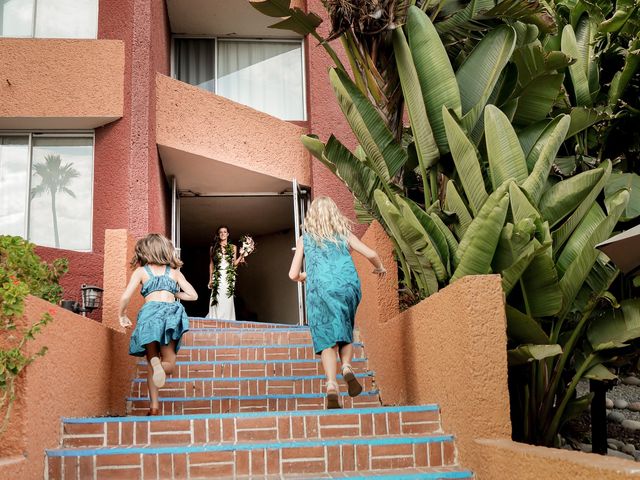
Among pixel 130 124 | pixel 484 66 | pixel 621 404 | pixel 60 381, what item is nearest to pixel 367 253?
pixel 484 66

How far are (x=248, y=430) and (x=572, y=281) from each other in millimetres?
2781

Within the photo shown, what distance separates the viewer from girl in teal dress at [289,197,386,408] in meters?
6.10

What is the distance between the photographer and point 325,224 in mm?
6352

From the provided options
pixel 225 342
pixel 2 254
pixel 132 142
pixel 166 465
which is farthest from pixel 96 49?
pixel 166 465

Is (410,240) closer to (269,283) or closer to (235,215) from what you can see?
(235,215)

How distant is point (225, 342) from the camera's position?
8.95 meters

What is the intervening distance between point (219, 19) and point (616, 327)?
32.9 ft

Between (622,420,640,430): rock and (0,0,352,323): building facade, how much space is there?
219 inches

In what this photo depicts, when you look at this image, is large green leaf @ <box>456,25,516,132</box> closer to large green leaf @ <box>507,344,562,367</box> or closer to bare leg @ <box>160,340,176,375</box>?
large green leaf @ <box>507,344,562,367</box>

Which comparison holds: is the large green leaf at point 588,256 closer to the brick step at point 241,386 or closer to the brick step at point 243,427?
the brick step at point 243,427

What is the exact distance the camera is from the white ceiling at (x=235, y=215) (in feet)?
48.6

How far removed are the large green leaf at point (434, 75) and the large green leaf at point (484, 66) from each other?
30cm

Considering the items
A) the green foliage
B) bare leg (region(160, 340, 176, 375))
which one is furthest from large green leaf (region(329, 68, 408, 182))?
the green foliage

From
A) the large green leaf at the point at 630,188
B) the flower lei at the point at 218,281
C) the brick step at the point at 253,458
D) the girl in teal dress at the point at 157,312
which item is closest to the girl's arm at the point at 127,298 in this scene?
the girl in teal dress at the point at 157,312
